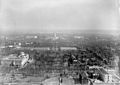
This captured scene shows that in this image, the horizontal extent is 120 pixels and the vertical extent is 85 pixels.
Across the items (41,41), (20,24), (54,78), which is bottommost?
(54,78)

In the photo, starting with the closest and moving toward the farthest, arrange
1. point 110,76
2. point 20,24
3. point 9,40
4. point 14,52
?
point 110,76
point 20,24
point 9,40
point 14,52

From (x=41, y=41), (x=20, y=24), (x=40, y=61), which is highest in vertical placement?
(x=20, y=24)

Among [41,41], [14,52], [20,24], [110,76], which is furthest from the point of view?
[41,41]

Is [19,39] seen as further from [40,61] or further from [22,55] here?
[40,61]

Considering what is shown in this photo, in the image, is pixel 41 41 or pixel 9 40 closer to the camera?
pixel 9 40

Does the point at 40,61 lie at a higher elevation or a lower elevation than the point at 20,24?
lower

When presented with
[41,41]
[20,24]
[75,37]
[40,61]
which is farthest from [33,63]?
[75,37]

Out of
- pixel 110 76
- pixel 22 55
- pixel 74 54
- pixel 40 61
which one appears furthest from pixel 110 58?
pixel 22 55

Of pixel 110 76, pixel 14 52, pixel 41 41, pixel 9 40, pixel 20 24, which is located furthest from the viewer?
pixel 41 41

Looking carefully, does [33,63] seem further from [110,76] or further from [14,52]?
[110,76]
